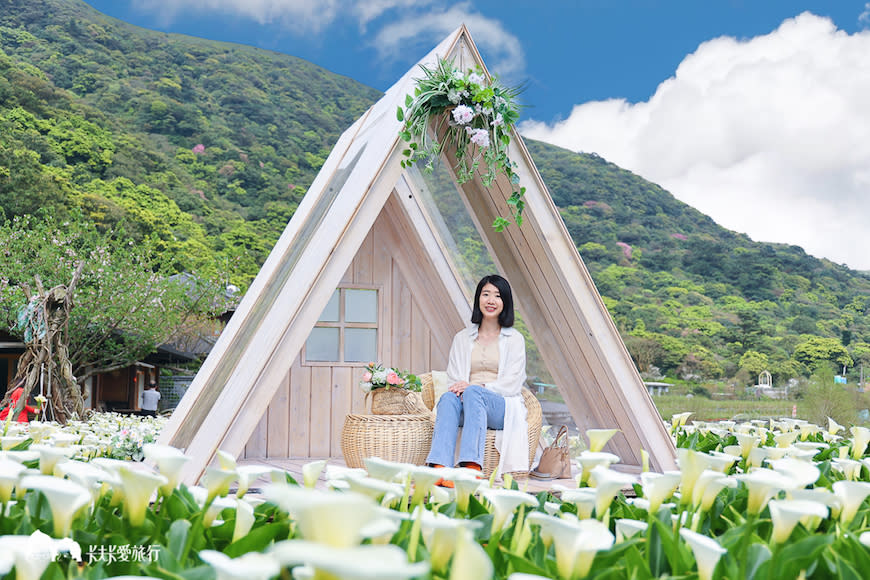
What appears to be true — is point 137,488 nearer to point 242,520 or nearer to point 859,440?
point 242,520

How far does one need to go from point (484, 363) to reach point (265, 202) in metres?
21.7

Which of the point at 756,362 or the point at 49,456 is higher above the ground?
the point at 756,362

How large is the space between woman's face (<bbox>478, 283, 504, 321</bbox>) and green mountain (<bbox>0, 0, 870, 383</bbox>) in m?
16.8

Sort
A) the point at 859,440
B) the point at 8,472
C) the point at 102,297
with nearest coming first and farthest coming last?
1. the point at 8,472
2. the point at 859,440
3. the point at 102,297

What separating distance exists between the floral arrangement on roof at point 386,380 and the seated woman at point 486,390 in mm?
263

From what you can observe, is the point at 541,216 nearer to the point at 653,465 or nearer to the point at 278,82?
the point at 653,465

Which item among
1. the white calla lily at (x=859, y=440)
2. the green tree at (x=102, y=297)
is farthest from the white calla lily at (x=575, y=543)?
the green tree at (x=102, y=297)

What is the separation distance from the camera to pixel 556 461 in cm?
418

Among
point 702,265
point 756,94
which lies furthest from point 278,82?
point 756,94

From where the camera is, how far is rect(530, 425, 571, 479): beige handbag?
416 cm

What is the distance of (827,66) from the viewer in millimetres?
40031

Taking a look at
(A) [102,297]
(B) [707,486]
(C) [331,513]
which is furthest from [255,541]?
(A) [102,297]

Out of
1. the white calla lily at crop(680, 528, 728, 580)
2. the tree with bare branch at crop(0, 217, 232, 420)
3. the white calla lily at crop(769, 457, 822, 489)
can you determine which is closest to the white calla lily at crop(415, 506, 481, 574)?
the white calla lily at crop(680, 528, 728, 580)

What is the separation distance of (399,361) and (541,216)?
6.82ft
